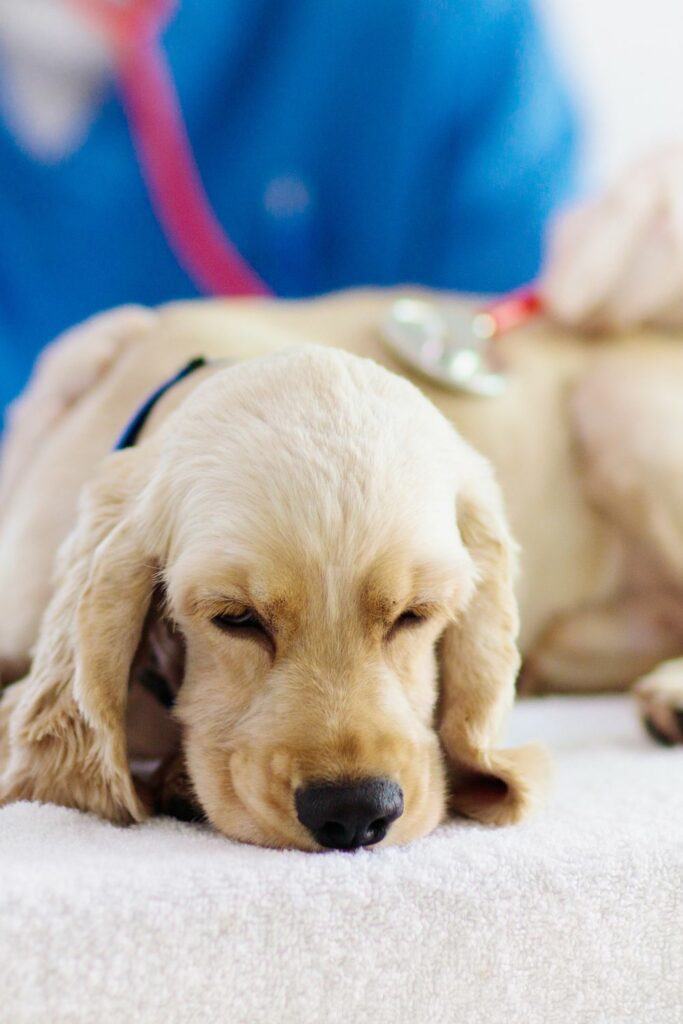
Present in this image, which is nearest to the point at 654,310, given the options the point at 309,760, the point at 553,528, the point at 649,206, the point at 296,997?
the point at 649,206

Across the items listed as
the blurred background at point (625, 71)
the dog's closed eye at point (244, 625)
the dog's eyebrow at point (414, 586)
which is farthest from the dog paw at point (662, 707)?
the blurred background at point (625, 71)

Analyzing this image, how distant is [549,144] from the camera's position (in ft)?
12.6

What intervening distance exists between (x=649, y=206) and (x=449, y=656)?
5.03ft

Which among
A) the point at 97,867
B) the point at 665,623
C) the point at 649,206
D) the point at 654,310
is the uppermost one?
the point at 649,206

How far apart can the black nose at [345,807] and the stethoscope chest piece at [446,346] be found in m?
1.16

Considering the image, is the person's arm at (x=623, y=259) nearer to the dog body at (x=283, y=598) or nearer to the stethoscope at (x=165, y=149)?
the dog body at (x=283, y=598)

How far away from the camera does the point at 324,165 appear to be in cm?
387

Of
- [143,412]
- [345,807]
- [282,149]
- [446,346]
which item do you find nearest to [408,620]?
[345,807]

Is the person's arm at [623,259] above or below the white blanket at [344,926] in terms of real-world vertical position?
above

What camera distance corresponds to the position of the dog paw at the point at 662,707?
6.39 feet

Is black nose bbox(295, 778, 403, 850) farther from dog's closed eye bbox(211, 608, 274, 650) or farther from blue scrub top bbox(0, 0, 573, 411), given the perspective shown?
blue scrub top bbox(0, 0, 573, 411)

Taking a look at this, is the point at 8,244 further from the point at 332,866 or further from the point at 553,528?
the point at 332,866

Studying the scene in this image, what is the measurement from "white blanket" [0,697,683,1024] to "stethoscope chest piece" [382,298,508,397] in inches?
43.1

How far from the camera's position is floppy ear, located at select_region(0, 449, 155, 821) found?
4.89 ft
